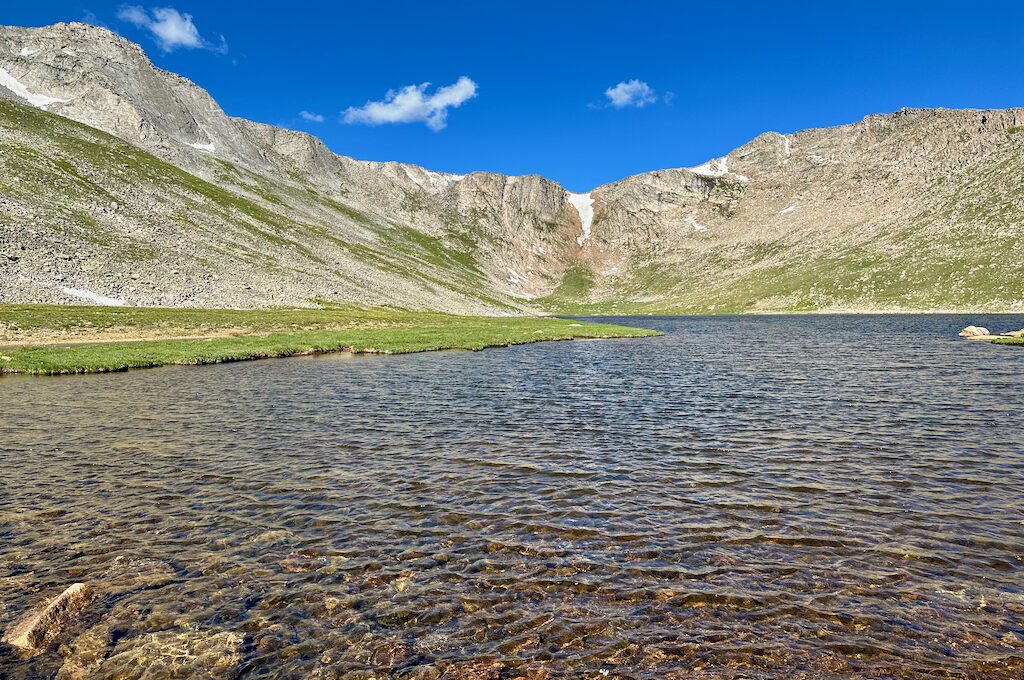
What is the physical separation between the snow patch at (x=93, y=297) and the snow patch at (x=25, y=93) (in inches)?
4736

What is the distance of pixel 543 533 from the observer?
12.3 metres

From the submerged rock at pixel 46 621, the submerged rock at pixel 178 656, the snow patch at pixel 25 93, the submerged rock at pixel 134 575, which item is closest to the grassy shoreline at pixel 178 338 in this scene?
the submerged rock at pixel 134 575

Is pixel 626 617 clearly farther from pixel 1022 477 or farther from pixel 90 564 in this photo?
pixel 1022 477

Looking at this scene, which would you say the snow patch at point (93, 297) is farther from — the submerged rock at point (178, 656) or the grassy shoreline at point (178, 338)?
the submerged rock at point (178, 656)

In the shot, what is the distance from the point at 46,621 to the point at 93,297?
10105 cm

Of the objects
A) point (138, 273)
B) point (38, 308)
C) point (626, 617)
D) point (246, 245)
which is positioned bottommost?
point (626, 617)

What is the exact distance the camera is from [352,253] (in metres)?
169

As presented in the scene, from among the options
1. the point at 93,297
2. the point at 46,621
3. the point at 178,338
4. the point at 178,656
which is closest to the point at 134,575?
the point at 46,621

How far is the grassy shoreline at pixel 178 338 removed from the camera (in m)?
44.7

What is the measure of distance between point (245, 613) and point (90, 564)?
13.5 feet

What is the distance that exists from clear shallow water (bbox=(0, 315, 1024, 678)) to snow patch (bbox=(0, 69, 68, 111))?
198881 millimetres

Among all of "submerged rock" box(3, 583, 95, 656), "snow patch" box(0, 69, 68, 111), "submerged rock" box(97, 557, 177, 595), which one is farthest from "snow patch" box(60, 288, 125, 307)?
"snow patch" box(0, 69, 68, 111)

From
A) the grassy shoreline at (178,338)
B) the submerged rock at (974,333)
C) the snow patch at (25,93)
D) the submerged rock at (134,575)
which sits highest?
the snow patch at (25,93)

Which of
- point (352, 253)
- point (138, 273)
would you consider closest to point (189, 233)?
point (138, 273)
